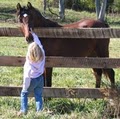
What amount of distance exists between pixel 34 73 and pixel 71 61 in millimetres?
699

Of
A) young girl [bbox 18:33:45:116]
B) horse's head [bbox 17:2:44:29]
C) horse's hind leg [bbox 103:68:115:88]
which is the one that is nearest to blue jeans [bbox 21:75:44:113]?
young girl [bbox 18:33:45:116]

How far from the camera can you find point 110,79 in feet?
26.2

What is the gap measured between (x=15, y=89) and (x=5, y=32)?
0.94 meters

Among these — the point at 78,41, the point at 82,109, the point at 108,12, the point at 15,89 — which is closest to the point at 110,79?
the point at 78,41

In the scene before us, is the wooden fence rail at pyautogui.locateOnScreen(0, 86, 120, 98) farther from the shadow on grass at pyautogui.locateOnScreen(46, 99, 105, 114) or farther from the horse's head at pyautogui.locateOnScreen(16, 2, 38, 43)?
the horse's head at pyautogui.locateOnScreen(16, 2, 38, 43)

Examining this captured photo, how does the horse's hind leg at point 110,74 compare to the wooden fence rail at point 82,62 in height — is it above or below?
below

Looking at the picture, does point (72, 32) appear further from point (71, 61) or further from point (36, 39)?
point (36, 39)

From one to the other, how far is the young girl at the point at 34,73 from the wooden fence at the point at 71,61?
0.34 m

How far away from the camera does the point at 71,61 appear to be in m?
6.53

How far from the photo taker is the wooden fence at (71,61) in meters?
6.46

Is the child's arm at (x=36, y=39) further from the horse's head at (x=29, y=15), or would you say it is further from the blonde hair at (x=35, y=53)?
the horse's head at (x=29, y=15)

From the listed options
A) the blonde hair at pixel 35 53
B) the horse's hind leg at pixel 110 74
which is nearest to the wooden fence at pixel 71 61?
the blonde hair at pixel 35 53

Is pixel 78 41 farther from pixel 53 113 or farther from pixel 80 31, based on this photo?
pixel 53 113

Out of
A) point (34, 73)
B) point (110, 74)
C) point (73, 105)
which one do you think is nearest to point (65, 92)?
point (73, 105)
